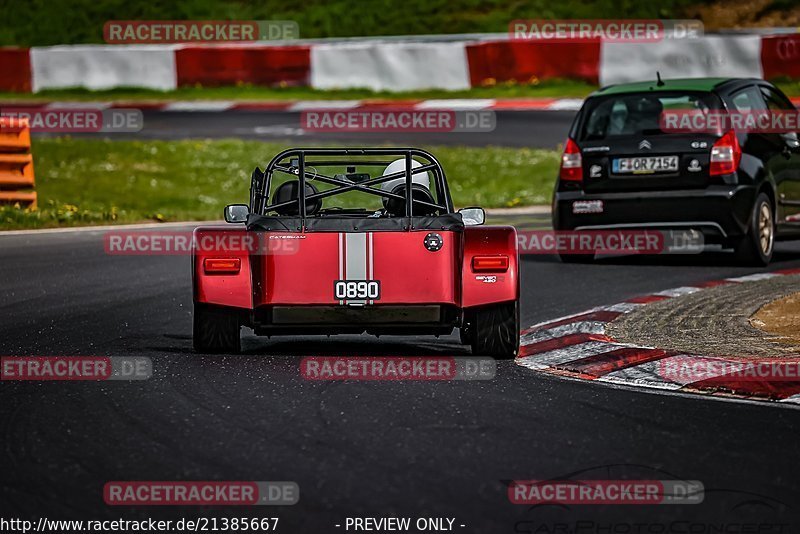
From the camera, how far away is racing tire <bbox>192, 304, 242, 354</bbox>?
890cm

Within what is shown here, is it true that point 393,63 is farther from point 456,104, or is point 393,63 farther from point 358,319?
point 358,319

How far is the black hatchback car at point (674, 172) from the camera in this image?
13742mm

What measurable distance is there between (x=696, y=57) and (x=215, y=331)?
20.9 m

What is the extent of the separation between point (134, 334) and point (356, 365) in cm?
194

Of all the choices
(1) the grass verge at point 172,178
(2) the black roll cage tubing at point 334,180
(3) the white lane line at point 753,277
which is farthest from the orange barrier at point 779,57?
(2) the black roll cage tubing at point 334,180

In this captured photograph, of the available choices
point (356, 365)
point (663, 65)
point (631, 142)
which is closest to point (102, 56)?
point (663, 65)

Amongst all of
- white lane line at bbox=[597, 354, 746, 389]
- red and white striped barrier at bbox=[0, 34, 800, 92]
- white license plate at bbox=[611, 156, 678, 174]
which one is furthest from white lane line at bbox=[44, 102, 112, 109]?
white lane line at bbox=[597, 354, 746, 389]

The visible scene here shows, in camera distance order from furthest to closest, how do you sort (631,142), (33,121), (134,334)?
1. (33,121)
2. (631,142)
3. (134,334)

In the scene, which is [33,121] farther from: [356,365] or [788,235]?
[356,365]

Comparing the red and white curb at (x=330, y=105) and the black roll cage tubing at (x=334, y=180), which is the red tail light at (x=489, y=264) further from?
the red and white curb at (x=330, y=105)

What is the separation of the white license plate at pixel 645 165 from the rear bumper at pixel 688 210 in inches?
7.5

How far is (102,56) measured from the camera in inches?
1287

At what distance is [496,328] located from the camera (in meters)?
8.82

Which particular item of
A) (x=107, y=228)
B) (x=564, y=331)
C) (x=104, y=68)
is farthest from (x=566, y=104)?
(x=564, y=331)
